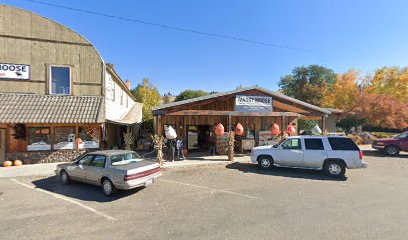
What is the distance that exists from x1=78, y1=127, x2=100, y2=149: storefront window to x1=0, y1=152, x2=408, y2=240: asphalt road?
138 inches

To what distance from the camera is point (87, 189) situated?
24.6ft

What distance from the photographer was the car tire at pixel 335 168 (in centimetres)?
889

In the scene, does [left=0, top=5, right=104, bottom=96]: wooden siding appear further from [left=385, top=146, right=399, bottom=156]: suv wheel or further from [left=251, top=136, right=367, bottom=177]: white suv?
[left=385, top=146, right=399, bottom=156]: suv wheel

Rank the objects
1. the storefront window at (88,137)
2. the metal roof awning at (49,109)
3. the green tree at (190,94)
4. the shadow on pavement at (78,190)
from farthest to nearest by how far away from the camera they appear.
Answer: the green tree at (190,94) → the storefront window at (88,137) → the metal roof awning at (49,109) → the shadow on pavement at (78,190)

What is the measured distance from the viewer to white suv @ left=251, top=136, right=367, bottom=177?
8.75 metres

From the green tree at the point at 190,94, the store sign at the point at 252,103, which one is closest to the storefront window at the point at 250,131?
the store sign at the point at 252,103

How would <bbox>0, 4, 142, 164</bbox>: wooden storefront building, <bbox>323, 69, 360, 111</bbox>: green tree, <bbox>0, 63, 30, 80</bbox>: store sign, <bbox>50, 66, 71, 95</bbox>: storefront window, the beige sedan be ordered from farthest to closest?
<bbox>323, 69, 360, 111</bbox>: green tree → <bbox>50, 66, 71, 95</bbox>: storefront window → <bbox>0, 63, 30, 80</bbox>: store sign → <bbox>0, 4, 142, 164</bbox>: wooden storefront building → the beige sedan

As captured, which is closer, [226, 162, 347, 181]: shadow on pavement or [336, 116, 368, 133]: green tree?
[226, 162, 347, 181]: shadow on pavement

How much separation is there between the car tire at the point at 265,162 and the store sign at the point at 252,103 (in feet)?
14.5

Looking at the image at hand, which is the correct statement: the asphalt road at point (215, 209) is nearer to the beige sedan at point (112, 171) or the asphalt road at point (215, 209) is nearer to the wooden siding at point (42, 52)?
the beige sedan at point (112, 171)

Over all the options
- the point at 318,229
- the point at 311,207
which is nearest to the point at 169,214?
the point at 318,229

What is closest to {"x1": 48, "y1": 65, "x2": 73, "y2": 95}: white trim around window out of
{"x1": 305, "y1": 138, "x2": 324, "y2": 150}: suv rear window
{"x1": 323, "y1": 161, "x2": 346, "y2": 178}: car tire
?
{"x1": 305, "y1": 138, "x2": 324, "y2": 150}: suv rear window

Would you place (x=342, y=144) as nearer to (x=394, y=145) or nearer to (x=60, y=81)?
(x=394, y=145)

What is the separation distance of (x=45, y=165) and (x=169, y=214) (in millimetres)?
10040
